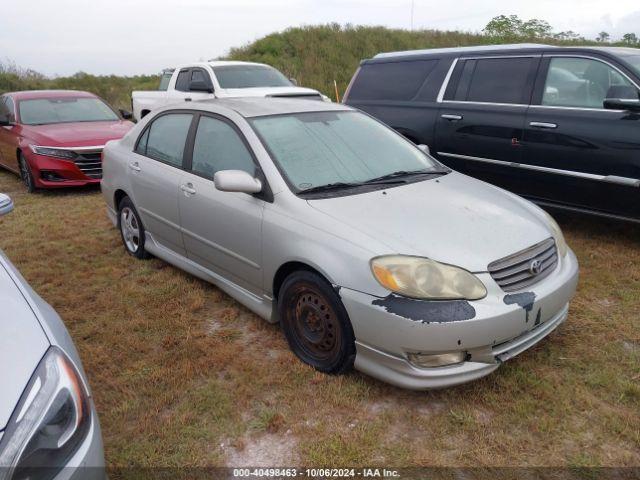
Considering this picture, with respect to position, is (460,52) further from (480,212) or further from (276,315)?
(276,315)

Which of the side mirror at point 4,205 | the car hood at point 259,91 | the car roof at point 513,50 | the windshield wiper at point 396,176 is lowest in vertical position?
the windshield wiper at point 396,176

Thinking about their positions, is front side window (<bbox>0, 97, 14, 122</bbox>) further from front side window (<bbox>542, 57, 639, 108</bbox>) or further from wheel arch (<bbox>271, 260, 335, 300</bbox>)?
front side window (<bbox>542, 57, 639, 108</bbox>)

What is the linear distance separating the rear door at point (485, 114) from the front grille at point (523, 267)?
2357mm

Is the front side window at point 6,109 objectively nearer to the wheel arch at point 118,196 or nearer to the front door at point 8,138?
the front door at point 8,138

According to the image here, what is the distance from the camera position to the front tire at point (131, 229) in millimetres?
4689

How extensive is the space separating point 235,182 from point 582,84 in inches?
138

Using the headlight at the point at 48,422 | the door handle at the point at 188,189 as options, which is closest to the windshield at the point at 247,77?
the door handle at the point at 188,189

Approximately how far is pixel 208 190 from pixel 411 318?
5.92ft

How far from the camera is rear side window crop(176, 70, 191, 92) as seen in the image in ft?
33.7

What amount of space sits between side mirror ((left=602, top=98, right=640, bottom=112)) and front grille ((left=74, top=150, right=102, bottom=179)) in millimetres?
6385

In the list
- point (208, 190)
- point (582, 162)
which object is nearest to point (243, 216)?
point (208, 190)

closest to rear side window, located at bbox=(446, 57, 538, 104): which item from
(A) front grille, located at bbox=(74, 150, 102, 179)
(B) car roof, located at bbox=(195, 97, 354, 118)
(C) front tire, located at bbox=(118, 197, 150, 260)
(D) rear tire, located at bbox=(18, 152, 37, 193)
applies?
(B) car roof, located at bbox=(195, 97, 354, 118)

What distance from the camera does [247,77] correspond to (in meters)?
9.69

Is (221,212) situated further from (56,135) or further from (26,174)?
(26,174)
